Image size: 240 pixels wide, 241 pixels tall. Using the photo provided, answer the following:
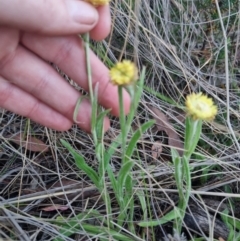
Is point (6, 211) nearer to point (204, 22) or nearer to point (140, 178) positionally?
point (140, 178)

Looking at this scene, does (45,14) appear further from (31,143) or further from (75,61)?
(31,143)

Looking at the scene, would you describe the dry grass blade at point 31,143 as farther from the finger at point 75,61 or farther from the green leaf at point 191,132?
the green leaf at point 191,132

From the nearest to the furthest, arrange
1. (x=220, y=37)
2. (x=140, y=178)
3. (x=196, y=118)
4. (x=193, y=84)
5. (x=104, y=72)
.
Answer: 1. (x=196, y=118)
2. (x=104, y=72)
3. (x=140, y=178)
4. (x=193, y=84)
5. (x=220, y=37)

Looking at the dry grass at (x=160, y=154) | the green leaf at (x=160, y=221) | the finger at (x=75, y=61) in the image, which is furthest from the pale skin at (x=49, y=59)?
the green leaf at (x=160, y=221)

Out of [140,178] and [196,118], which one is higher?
[196,118]

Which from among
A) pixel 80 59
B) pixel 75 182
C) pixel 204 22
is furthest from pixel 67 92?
pixel 204 22

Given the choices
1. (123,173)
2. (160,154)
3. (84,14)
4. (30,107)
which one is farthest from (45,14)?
(160,154)
